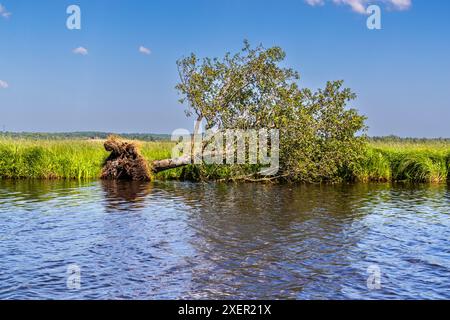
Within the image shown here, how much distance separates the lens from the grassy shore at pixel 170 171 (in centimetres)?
2377

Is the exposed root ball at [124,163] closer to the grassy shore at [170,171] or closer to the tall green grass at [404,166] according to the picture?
the grassy shore at [170,171]

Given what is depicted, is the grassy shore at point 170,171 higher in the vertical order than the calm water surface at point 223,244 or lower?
higher

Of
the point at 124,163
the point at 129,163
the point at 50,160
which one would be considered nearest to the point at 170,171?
the point at 129,163

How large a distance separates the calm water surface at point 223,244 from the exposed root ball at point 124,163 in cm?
472

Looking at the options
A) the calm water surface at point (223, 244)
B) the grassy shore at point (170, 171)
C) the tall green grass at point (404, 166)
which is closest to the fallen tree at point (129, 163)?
the grassy shore at point (170, 171)

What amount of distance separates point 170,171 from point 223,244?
13.7 metres

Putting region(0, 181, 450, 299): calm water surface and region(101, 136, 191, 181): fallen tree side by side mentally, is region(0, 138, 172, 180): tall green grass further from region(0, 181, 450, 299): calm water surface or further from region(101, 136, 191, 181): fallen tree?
region(0, 181, 450, 299): calm water surface

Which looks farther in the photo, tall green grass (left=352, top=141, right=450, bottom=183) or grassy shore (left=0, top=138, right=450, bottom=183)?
grassy shore (left=0, top=138, right=450, bottom=183)

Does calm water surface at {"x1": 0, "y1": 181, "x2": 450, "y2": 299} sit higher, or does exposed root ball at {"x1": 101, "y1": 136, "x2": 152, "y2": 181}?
exposed root ball at {"x1": 101, "y1": 136, "x2": 152, "y2": 181}

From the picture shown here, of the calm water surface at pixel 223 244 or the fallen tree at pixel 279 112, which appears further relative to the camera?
the fallen tree at pixel 279 112

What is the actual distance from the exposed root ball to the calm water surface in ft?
15.5

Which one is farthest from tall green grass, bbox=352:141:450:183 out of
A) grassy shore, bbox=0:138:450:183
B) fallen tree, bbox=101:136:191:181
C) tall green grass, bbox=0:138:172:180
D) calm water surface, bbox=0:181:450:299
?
tall green grass, bbox=0:138:172:180

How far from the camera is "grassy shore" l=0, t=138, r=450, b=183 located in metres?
23.8
